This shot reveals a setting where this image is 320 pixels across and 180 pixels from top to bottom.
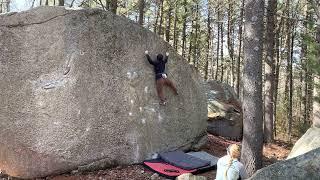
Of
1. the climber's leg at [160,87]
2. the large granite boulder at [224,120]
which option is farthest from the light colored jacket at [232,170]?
the large granite boulder at [224,120]

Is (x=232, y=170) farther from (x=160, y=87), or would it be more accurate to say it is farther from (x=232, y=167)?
(x=160, y=87)

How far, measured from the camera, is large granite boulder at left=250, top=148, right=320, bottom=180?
3.74 meters

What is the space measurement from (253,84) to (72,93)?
463 cm

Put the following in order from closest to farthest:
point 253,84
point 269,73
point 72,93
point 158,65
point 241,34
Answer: point 253,84 → point 72,93 → point 158,65 → point 269,73 → point 241,34

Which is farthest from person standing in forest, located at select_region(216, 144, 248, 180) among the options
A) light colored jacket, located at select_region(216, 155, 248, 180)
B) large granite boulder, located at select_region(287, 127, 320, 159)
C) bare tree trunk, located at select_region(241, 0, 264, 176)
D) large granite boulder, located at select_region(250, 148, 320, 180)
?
bare tree trunk, located at select_region(241, 0, 264, 176)

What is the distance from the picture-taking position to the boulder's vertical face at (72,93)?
35.4 ft

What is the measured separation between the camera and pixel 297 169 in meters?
3.79

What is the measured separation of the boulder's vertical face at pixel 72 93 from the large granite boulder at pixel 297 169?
7733 mm

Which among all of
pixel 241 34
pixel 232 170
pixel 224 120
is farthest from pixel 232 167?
pixel 241 34

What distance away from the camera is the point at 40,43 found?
36.6 ft

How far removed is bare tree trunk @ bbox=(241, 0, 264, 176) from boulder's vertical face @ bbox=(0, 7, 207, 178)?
3038mm

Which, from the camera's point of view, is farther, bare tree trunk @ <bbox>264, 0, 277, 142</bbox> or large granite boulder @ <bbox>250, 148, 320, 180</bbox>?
bare tree trunk @ <bbox>264, 0, 277, 142</bbox>

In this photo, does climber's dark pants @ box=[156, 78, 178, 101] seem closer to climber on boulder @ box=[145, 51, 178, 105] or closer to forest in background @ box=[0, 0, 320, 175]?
climber on boulder @ box=[145, 51, 178, 105]

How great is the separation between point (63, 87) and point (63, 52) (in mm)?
941
